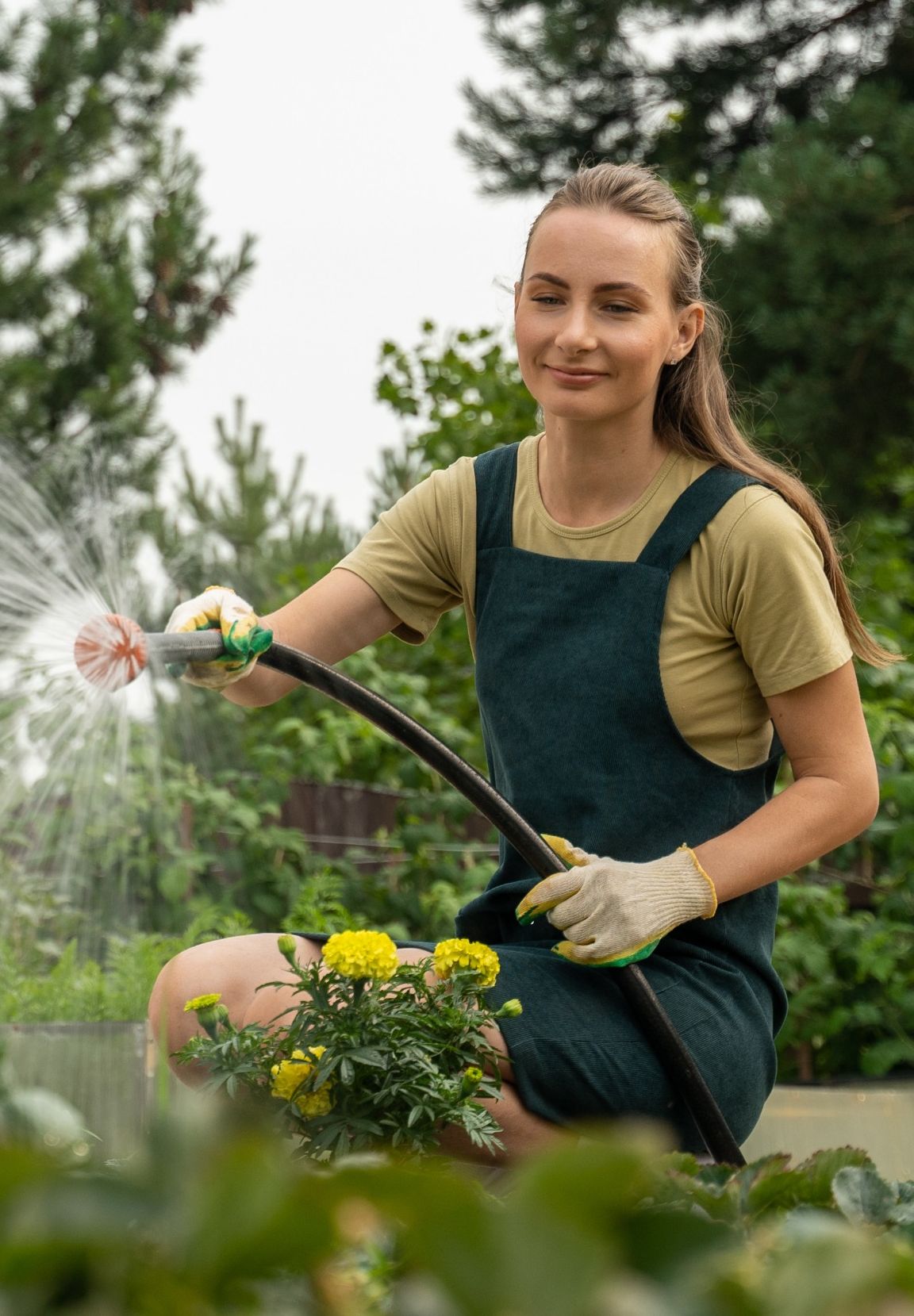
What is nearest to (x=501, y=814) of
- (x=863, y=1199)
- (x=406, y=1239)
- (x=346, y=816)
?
(x=863, y=1199)

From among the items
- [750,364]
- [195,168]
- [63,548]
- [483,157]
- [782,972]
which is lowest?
[782,972]

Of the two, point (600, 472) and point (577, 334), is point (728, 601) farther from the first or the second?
point (577, 334)

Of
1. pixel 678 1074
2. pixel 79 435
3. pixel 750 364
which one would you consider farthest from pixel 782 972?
pixel 79 435

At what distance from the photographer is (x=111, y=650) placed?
5.42 ft

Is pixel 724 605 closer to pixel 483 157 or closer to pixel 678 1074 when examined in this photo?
pixel 678 1074

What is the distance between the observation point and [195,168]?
25.1ft

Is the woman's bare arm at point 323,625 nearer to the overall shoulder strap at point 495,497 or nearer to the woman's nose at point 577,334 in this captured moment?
the overall shoulder strap at point 495,497

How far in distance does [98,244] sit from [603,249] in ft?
19.5

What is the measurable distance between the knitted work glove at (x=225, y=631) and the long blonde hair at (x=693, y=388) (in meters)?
0.64

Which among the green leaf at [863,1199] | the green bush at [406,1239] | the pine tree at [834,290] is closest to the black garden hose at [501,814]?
the green leaf at [863,1199]

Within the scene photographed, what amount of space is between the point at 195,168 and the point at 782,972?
579 cm

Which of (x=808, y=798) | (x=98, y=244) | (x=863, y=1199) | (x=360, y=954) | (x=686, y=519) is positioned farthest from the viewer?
(x=98, y=244)

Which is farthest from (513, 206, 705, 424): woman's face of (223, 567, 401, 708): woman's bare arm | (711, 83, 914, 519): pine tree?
(711, 83, 914, 519): pine tree

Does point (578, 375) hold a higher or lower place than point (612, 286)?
lower
